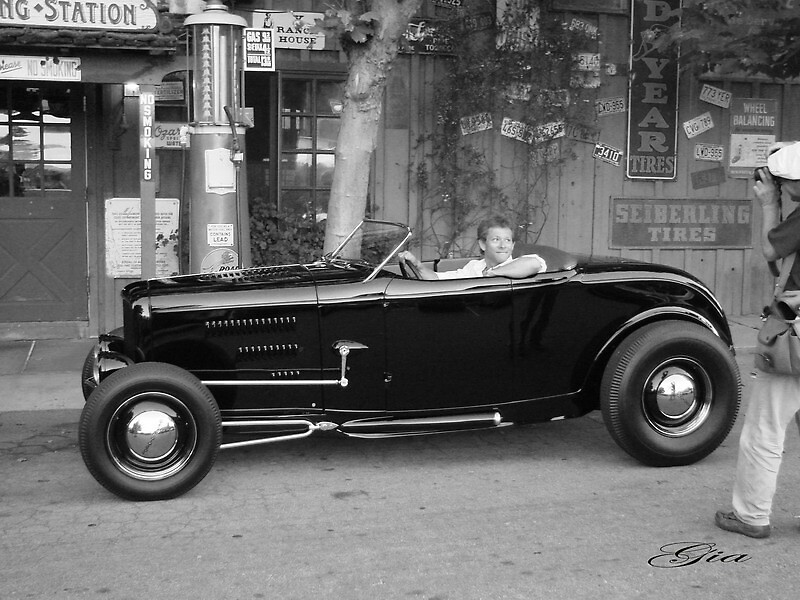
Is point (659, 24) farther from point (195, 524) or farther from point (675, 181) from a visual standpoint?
point (195, 524)

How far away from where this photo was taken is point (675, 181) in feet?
34.8

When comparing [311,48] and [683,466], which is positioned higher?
[311,48]

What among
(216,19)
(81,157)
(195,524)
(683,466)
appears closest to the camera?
(195,524)

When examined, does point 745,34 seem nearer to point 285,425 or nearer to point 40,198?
point 285,425

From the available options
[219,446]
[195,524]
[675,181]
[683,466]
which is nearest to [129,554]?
[195,524]

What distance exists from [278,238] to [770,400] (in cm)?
610

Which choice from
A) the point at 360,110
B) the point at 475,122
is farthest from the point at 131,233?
the point at 475,122

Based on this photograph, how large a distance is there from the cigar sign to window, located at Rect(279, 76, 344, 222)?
123 inches

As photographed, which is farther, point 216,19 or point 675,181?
point 675,181

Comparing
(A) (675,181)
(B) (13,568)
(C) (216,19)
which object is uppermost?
(C) (216,19)

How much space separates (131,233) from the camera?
31.0ft

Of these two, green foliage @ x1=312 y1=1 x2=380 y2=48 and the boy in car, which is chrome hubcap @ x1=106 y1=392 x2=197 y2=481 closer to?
the boy in car

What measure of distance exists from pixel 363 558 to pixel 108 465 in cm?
142

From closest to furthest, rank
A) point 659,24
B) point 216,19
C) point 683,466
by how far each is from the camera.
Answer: point 683,466
point 216,19
point 659,24
